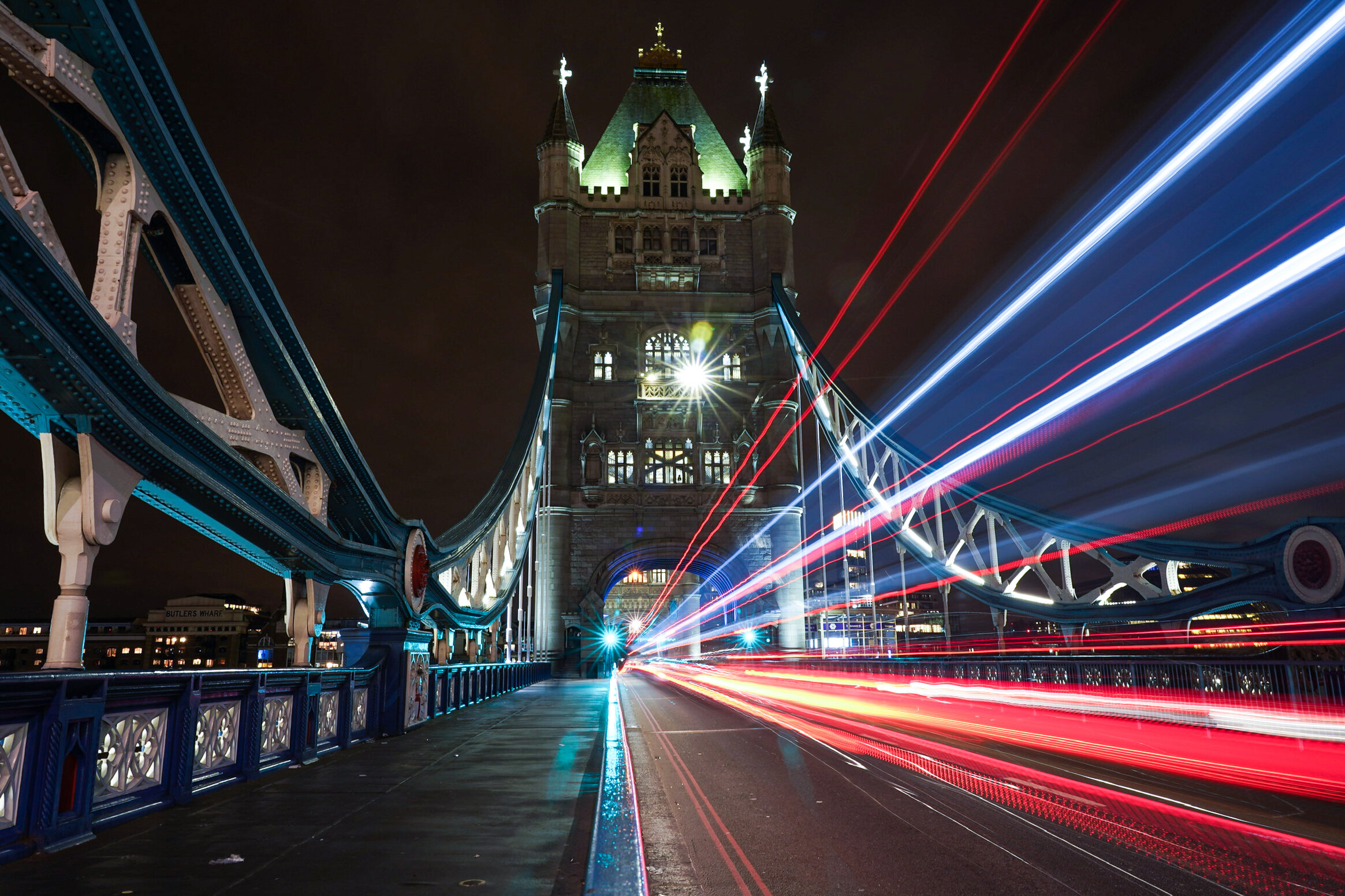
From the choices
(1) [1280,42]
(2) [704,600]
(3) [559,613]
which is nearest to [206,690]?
(1) [1280,42]

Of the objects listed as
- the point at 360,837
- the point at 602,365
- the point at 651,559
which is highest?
the point at 602,365

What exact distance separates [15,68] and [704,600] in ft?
276

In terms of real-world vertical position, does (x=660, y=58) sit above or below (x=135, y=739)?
above

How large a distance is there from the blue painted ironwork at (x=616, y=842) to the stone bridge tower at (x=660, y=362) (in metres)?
38.4

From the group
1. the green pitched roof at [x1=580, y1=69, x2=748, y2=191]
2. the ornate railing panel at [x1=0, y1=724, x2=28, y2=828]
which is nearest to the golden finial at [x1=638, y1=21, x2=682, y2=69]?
the green pitched roof at [x1=580, y1=69, x2=748, y2=191]

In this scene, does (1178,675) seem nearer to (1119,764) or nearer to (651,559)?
(1119,764)

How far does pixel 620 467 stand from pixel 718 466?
519 cm

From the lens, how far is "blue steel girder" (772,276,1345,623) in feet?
50.4

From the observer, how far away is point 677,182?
53.4 metres

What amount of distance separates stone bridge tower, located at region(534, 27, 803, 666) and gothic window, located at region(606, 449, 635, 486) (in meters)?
0.07

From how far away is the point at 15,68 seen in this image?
21.4 ft

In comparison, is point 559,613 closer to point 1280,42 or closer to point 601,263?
point 601,263

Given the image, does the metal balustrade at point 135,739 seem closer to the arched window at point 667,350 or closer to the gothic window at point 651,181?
the arched window at point 667,350

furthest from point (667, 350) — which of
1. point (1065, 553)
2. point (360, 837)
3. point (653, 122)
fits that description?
point (360, 837)
